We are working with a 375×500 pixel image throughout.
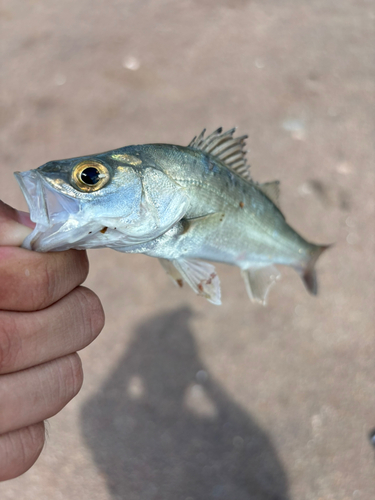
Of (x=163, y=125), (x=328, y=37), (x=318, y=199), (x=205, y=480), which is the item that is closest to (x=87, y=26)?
(x=163, y=125)

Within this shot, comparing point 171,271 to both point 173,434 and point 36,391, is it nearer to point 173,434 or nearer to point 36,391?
point 36,391

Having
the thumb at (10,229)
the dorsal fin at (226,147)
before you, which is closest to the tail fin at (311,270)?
the dorsal fin at (226,147)

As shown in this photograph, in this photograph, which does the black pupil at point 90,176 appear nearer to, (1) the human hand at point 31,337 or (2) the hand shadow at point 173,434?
(1) the human hand at point 31,337

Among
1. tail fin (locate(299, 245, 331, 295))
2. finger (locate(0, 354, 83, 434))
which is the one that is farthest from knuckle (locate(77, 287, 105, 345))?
tail fin (locate(299, 245, 331, 295))

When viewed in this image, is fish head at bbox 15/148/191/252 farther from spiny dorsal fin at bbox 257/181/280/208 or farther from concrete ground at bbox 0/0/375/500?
concrete ground at bbox 0/0/375/500

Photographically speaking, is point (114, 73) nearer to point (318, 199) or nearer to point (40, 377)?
point (318, 199)

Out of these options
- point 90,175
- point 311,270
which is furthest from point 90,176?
point 311,270
